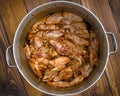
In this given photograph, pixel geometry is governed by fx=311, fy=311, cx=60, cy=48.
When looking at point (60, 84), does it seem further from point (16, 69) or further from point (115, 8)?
point (115, 8)

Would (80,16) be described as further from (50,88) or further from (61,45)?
(50,88)

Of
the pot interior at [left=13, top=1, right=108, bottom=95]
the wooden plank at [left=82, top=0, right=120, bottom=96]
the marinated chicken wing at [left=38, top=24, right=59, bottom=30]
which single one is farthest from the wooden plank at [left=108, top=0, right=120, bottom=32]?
the marinated chicken wing at [left=38, top=24, right=59, bottom=30]

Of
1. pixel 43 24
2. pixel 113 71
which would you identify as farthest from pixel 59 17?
A: pixel 113 71

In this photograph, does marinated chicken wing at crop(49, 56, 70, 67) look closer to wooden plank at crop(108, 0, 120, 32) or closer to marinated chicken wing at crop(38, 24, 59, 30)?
marinated chicken wing at crop(38, 24, 59, 30)

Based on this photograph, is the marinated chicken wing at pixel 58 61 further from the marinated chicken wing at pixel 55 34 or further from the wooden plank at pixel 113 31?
the wooden plank at pixel 113 31

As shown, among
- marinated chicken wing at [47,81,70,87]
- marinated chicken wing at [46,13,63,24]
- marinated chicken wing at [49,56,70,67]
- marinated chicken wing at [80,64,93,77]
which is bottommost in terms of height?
marinated chicken wing at [47,81,70,87]

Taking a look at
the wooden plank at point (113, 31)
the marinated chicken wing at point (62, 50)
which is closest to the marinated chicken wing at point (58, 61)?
the marinated chicken wing at point (62, 50)
